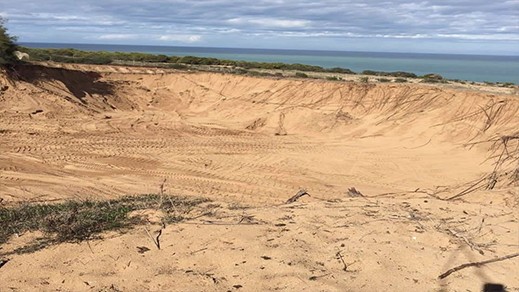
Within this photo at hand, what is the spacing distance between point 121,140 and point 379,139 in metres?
10.3

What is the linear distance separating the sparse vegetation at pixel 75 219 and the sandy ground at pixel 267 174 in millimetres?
239

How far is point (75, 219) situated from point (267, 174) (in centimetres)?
860

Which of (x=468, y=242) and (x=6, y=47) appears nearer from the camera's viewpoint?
(x=468, y=242)

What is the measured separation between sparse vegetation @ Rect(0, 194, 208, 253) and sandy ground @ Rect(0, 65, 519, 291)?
0.24 metres

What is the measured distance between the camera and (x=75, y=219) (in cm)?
551

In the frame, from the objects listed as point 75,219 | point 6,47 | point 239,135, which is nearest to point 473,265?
point 75,219

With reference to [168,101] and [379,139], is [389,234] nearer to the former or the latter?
[379,139]

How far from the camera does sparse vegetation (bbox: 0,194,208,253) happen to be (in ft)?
17.2

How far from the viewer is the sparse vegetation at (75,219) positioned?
5.25m

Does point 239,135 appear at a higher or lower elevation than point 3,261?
lower

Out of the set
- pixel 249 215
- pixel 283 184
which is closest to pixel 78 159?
pixel 283 184

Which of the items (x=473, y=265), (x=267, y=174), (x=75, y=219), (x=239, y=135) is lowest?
(x=267, y=174)

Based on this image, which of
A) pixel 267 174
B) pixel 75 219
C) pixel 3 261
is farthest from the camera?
pixel 267 174

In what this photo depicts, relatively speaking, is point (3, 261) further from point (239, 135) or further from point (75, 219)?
point (239, 135)
